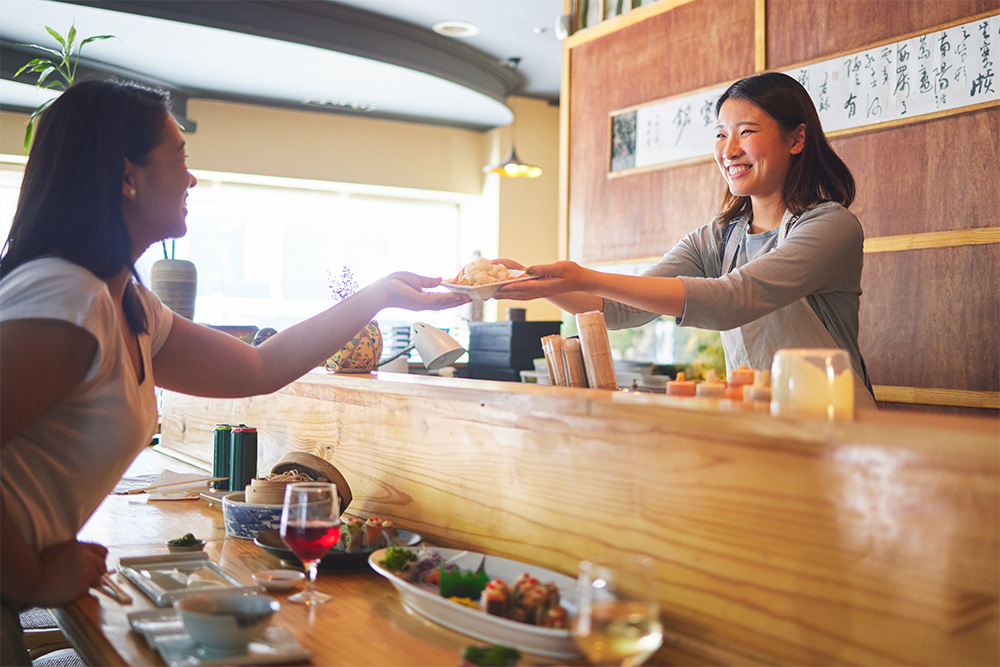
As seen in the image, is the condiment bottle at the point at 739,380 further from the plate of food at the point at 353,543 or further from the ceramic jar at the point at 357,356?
the ceramic jar at the point at 357,356

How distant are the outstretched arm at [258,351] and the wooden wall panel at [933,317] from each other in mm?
1918

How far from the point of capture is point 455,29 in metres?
6.32

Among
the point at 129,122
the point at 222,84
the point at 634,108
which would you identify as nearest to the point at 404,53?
the point at 222,84

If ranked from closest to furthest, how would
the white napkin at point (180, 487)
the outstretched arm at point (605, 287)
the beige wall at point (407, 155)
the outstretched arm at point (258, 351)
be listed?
the outstretched arm at point (258, 351) → the outstretched arm at point (605, 287) → the white napkin at point (180, 487) → the beige wall at point (407, 155)

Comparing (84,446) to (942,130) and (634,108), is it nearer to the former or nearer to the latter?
(942,130)

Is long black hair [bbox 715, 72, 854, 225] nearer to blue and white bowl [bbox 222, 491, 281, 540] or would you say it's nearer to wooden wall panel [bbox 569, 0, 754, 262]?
blue and white bowl [bbox 222, 491, 281, 540]

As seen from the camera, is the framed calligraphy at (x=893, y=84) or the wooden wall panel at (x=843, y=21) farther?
the wooden wall panel at (x=843, y=21)

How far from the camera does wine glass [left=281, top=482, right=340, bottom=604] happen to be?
124 centimetres

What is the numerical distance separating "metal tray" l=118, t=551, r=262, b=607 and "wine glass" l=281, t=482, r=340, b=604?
107mm

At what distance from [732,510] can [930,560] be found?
24cm

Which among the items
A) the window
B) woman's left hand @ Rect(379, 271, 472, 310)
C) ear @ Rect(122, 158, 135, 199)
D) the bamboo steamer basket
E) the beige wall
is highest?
the beige wall

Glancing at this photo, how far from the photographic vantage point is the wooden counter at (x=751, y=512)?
34.2 inches

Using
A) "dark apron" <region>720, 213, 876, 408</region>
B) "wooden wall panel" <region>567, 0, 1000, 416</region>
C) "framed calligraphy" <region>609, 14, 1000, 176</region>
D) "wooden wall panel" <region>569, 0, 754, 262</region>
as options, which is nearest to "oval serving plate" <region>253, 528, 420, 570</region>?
"dark apron" <region>720, 213, 876, 408</region>

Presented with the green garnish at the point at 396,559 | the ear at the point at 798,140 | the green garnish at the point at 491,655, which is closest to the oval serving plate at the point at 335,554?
the green garnish at the point at 396,559
